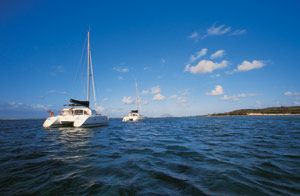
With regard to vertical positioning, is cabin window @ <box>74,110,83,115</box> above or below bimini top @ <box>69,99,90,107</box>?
below

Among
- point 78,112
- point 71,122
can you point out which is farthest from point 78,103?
point 71,122

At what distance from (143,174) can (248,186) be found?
8.06 ft

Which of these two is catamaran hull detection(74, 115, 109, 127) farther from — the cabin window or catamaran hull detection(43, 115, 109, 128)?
the cabin window

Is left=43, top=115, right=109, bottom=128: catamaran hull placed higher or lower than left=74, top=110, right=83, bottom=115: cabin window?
lower

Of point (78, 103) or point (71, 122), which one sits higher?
point (78, 103)

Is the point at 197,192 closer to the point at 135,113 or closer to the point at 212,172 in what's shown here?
the point at 212,172

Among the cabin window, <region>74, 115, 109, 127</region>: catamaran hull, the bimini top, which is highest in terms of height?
the bimini top

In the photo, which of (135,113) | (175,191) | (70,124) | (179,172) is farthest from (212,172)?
(135,113)

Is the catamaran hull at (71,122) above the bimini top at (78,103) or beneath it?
beneath

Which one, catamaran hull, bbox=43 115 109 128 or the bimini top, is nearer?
catamaran hull, bbox=43 115 109 128

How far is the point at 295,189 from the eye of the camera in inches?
150

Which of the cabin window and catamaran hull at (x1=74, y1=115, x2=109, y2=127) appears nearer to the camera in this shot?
catamaran hull at (x1=74, y1=115, x2=109, y2=127)

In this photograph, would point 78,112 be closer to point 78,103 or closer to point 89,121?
point 78,103

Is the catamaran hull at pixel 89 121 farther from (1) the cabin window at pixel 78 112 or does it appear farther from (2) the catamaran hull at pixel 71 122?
(1) the cabin window at pixel 78 112
